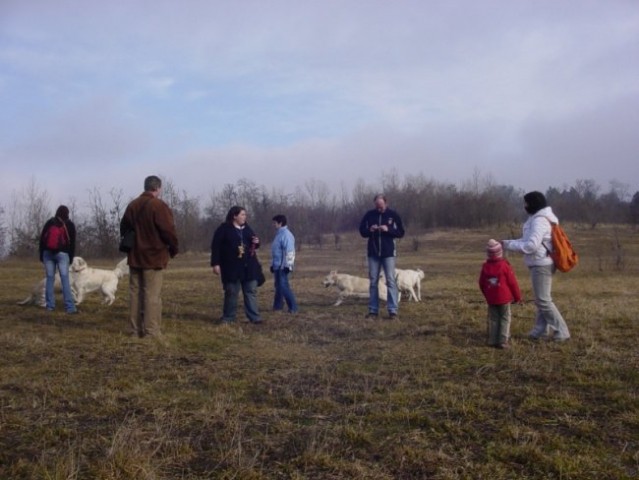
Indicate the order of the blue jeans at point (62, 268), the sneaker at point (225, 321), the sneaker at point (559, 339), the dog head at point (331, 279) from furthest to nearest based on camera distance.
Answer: the dog head at point (331, 279) → the blue jeans at point (62, 268) → the sneaker at point (225, 321) → the sneaker at point (559, 339)

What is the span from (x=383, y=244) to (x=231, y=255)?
243 cm

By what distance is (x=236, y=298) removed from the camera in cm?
923

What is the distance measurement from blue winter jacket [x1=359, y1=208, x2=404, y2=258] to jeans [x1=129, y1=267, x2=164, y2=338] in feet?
11.2

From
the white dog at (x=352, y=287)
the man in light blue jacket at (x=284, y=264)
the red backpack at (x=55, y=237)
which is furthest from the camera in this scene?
the white dog at (x=352, y=287)

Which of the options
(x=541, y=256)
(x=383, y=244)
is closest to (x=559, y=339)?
(x=541, y=256)

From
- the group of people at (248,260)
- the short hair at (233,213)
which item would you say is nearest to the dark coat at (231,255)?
the group of people at (248,260)

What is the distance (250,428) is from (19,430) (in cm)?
159

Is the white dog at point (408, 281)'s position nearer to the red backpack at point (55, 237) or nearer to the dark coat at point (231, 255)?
the dark coat at point (231, 255)

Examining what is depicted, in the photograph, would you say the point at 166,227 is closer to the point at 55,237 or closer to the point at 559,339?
the point at 55,237

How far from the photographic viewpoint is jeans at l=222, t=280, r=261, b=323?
30.0 ft

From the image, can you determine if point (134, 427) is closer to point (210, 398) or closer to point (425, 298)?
point (210, 398)

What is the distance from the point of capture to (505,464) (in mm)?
3529

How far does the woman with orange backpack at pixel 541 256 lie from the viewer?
7.10 meters

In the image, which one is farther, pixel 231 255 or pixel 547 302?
pixel 231 255
